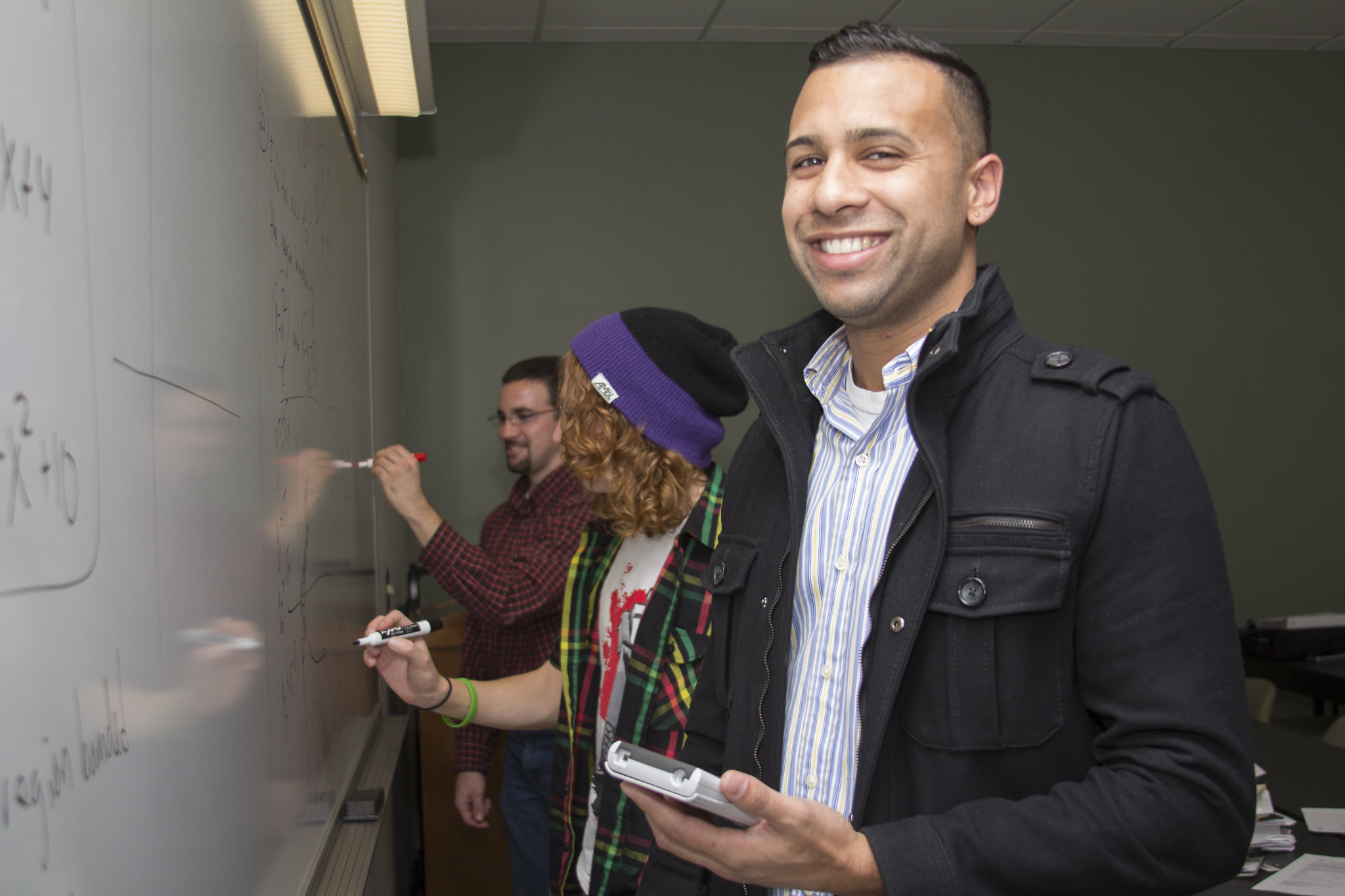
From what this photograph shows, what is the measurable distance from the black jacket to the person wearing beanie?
601 mm

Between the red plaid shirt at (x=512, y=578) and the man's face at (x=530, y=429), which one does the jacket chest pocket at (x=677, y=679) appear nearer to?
the red plaid shirt at (x=512, y=578)

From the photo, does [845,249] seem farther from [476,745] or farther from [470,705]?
[476,745]

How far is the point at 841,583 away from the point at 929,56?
0.57 m

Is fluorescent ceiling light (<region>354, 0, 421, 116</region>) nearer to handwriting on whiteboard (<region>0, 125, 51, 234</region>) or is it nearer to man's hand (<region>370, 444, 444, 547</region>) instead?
man's hand (<region>370, 444, 444, 547</region>)

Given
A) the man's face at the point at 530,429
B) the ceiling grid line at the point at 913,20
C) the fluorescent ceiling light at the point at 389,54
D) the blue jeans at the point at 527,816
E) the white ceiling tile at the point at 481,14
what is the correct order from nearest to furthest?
the fluorescent ceiling light at the point at 389,54
the blue jeans at the point at 527,816
the man's face at the point at 530,429
the white ceiling tile at the point at 481,14
the ceiling grid line at the point at 913,20

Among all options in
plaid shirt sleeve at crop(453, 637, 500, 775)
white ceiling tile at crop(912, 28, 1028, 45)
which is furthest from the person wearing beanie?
white ceiling tile at crop(912, 28, 1028, 45)

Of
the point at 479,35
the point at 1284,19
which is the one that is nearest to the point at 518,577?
the point at 479,35

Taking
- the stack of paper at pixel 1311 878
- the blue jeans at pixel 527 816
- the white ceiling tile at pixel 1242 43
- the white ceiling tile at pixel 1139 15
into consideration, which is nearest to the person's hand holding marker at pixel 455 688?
the blue jeans at pixel 527 816

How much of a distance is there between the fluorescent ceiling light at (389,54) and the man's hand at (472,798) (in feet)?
5.99

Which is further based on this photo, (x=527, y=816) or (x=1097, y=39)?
(x=1097, y=39)

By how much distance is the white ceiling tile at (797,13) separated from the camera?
3.71 m

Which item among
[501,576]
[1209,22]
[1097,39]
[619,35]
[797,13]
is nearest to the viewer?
[501,576]

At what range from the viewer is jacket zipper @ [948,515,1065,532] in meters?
0.83

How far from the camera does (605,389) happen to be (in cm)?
163
